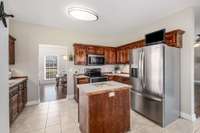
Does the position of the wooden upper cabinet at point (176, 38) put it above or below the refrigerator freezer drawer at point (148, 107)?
above

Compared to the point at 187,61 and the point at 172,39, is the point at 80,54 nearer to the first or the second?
the point at 172,39

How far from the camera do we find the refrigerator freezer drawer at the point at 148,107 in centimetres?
265

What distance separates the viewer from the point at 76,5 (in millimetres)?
2828

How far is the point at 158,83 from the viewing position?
2643mm

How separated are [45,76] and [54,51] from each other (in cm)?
200

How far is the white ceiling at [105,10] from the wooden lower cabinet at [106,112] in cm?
211

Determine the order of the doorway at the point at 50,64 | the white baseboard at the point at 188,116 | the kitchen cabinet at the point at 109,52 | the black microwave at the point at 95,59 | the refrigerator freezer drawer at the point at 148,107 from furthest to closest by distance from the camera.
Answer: the doorway at the point at 50,64 → the black microwave at the point at 95,59 → the kitchen cabinet at the point at 109,52 → the white baseboard at the point at 188,116 → the refrigerator freezer drawer at the point at 148,107

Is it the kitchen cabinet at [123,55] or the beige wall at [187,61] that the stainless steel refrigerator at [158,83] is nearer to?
the beige wall at [187,61]

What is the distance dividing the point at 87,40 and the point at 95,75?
64.7 inches

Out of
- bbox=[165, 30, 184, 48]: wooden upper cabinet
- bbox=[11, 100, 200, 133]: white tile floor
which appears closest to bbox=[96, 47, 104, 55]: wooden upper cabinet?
bbox=[11, 100, 200, 133]: white tile floor

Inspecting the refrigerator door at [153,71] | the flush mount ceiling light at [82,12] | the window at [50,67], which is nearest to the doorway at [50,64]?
the window at [50,67]

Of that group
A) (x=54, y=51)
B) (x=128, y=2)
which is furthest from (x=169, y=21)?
(x=54, y=51)

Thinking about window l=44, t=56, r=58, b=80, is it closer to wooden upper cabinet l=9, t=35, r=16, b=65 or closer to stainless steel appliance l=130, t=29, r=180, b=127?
wooden upper cabinet l=9, t=35, r=16, b=65

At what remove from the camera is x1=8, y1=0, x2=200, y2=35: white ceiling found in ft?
9.02
